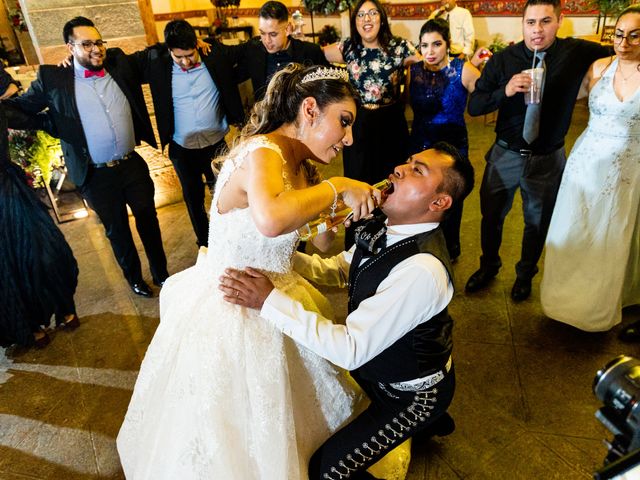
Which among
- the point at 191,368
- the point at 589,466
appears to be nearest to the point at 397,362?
the point at 191,368

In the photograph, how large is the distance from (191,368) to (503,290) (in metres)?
2.51

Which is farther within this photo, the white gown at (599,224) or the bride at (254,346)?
the white gown at (599,224)

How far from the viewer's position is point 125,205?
3.49 m

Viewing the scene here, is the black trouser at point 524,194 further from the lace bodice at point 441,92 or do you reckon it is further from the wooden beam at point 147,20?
the wooden beam at point 147,20

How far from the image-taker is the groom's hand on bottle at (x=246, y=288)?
5.56 feet

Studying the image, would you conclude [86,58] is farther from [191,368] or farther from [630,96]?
[630,96]

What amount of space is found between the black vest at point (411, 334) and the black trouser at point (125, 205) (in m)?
2.31

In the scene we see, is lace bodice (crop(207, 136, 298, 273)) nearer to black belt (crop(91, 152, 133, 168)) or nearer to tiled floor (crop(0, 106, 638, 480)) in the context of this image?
tiled floor (crop(0, 106, 638, 480))

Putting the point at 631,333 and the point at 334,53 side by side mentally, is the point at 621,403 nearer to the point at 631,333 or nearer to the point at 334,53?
the point at 631,333

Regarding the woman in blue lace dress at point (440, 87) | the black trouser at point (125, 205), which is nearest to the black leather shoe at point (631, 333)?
the woman in blue lace dress at point (440, 87)

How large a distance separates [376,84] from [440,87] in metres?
0.50

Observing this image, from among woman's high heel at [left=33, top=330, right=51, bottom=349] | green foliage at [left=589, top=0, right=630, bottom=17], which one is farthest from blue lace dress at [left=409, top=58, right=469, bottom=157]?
green foliage at [left=589, top=0, right=630, bottom=17]

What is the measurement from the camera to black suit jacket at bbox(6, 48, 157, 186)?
3131 mm

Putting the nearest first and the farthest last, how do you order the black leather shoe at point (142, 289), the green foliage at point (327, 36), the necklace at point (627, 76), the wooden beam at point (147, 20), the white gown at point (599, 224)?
the necklace at point (627, 76)
the white gown at point (599, 224)
the black leather shoe at point (142, 289)
the wooden beam at point (147, 20)
the green foliage at point (327, 36)
